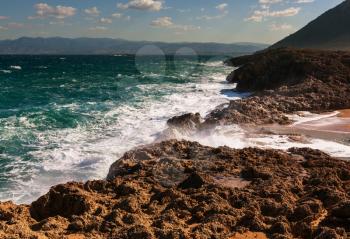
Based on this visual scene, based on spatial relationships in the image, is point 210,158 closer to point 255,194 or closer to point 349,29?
point 255,194

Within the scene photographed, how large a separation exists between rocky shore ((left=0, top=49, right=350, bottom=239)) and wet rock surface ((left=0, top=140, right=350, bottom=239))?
0.02m

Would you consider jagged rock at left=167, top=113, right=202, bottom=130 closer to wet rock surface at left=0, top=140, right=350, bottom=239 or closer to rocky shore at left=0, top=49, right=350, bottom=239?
rocky shore at left=0, top=49, right=350, bottom=239

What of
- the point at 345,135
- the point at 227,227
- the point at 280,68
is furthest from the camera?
the point at 280,68

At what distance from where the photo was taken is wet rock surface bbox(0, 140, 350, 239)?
7.10 metres

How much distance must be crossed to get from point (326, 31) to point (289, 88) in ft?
239

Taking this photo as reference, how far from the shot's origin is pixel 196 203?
326 inches

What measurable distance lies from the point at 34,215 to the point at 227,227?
11.4 ft

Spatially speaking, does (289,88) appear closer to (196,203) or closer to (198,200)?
(198,200)

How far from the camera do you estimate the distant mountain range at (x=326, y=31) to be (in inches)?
3346

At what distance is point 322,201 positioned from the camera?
8.45 metres

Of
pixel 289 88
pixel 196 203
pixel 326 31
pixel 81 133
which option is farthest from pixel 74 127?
pixel 326 31

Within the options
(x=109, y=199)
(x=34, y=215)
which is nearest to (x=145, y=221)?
(x=109, y=199)

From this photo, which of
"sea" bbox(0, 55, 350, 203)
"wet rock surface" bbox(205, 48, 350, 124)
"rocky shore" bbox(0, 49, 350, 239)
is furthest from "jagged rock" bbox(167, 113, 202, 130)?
"rocky shore" bbox(0, 49, 350, 239)

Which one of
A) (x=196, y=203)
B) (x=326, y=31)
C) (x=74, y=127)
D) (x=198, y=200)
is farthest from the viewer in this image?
(x=326, y=31)
